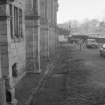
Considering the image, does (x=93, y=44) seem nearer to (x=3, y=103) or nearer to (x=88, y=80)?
(x=88, y=80)

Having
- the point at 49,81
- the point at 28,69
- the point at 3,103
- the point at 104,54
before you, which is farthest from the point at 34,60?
the point at 104,54

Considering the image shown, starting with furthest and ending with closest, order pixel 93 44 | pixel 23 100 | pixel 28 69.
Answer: pixel 93 44, pixel 28 69, pixel 23 100

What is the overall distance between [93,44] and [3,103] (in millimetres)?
33806

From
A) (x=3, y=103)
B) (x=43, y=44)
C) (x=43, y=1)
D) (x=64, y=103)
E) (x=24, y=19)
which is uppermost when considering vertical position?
(x=43, y=1)

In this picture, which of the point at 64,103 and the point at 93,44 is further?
the point at 93,44

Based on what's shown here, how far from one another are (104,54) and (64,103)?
16.5 meters

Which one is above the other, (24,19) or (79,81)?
(24,19)

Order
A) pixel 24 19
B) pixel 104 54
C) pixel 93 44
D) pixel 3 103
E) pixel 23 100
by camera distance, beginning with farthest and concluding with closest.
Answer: pixel 93 44 < pixel 104 54 < pixel 24 19 < pixel 23 100 < pixel 3 103

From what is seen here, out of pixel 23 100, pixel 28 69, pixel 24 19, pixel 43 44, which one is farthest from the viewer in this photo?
pixel 43 44

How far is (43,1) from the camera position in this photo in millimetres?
19078

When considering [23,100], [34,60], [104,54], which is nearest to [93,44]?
[104,54]

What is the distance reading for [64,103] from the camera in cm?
830

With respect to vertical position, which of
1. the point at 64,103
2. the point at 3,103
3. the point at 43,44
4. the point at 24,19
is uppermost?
the point at 24,19

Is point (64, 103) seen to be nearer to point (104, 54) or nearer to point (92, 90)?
point (92, 90)
